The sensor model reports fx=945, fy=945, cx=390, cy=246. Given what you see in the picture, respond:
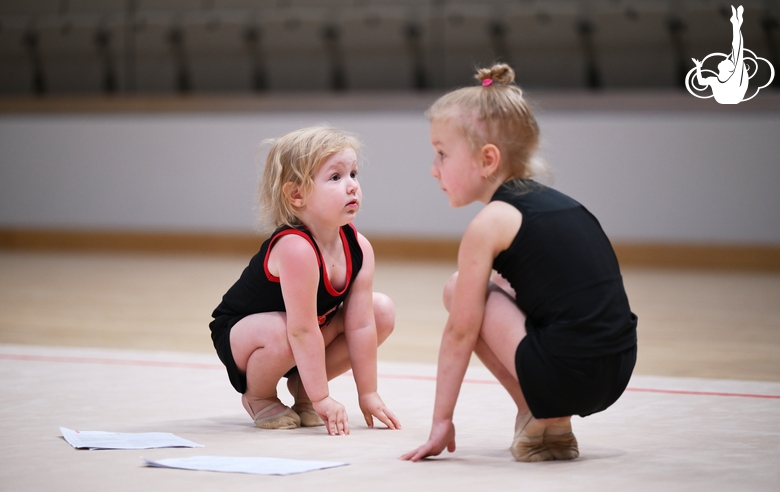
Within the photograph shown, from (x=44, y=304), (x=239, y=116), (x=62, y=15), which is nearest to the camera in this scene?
(x=44, y=304)

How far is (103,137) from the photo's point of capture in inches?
206

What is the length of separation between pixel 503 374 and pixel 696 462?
0.91 ft

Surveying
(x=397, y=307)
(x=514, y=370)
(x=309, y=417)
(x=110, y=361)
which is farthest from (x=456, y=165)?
(x=397, y=307)

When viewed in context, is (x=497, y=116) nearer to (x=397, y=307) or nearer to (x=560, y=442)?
(x=560, y=442)

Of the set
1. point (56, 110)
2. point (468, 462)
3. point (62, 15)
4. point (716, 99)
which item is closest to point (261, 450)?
point (468, 462)

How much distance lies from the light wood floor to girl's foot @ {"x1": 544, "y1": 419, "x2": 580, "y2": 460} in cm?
83

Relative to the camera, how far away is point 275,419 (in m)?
1.47

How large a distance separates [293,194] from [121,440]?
17.3 inches

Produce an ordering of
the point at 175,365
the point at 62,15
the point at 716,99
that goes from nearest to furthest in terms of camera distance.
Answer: the point at 175,365, the point at 716,99, the point at 62,15

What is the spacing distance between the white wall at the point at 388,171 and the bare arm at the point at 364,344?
320 centimetres

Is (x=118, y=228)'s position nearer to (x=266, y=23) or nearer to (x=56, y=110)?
(x=56, y=110)

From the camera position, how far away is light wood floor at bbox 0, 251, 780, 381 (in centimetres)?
229

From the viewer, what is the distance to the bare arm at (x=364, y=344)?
147 centimetres

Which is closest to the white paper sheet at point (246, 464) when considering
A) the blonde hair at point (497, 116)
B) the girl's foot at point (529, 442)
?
the girl's foot at point (529, 442)
